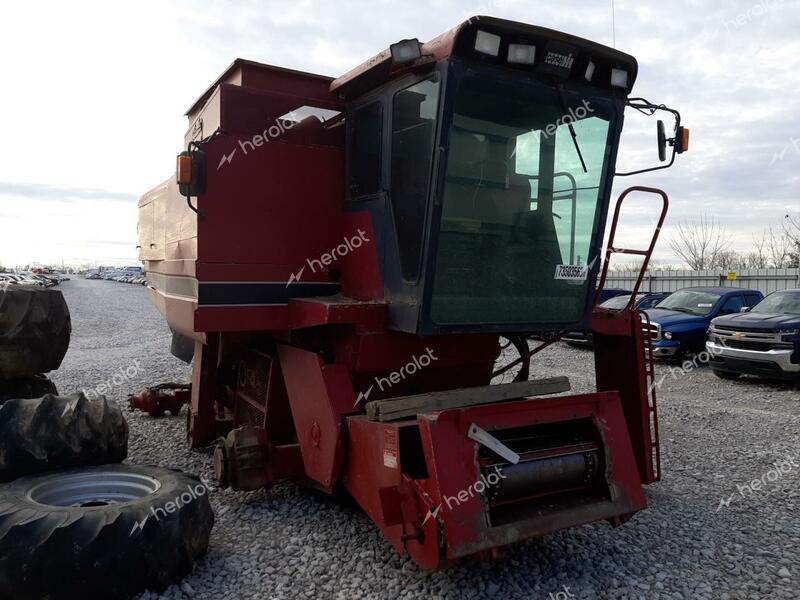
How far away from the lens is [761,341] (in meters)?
10.7

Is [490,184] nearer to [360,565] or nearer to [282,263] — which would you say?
[282,263]

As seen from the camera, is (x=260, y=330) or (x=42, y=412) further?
(x=260, y=330)

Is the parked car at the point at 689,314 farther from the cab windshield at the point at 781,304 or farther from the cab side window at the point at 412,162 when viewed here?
the cab side window at the point at 412,162

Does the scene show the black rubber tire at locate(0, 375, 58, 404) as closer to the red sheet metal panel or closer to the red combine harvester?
the red combine harvester

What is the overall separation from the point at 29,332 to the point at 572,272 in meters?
4.59

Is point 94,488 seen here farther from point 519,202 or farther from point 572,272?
point 572,272

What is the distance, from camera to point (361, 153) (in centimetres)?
455

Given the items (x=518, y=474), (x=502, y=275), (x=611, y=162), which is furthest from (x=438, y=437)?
(x=611, y=162)

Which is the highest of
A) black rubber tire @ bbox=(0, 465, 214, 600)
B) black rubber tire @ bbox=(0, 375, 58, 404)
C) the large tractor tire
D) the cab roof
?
the cab roof

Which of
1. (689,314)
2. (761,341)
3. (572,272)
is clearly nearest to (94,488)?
(572,272)

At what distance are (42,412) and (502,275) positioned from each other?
2.89 m

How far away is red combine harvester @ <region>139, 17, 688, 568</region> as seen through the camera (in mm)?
3572

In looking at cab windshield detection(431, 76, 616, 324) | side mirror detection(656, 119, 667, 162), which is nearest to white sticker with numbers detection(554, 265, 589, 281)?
cab windshield detection(431, 76, 616, 324)

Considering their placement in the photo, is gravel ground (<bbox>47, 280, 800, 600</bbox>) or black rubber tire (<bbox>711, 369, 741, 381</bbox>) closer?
gravel ground (<bbox>47, 280, 800, 600</bbox>)
